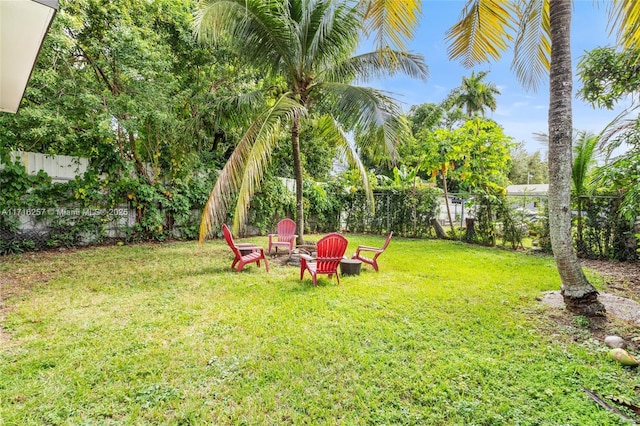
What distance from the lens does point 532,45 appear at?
17.8 feet

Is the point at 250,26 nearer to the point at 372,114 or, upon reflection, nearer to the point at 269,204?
the point at 372,114

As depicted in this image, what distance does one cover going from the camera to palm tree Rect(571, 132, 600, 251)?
25.6ft

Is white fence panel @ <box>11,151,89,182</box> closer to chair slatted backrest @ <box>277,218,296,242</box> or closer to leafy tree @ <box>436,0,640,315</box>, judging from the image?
chair slatted backrest @ <box>277,218,296,242</box>

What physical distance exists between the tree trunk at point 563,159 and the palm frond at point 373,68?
3.84 metres

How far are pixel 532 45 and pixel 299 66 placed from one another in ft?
15.5

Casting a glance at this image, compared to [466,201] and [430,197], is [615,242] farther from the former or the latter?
[430,197]

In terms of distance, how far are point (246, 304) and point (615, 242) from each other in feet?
31.1

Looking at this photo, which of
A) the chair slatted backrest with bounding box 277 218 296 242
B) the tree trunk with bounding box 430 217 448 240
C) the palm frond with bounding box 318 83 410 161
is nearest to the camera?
the palm frond with bounding box 318 83 410 161

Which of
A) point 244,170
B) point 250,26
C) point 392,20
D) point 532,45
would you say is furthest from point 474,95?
point 244,170

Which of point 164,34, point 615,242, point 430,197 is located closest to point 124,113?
point 164,34

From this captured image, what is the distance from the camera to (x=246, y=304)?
14.3 feet

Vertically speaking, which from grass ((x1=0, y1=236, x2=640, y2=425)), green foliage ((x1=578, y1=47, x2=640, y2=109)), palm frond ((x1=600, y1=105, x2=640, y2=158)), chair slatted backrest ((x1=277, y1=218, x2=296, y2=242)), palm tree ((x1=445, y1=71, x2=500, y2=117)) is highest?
palm tree ((x1=445, y1=71, x2=500, y2=117))

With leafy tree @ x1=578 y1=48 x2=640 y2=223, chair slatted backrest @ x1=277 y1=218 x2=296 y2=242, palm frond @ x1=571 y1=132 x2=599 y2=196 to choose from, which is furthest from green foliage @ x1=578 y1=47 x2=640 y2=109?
chair slatted backrest @ x1=277 y1=218 x2=296 y2=242

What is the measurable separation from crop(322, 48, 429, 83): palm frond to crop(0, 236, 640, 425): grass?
5457 mm
